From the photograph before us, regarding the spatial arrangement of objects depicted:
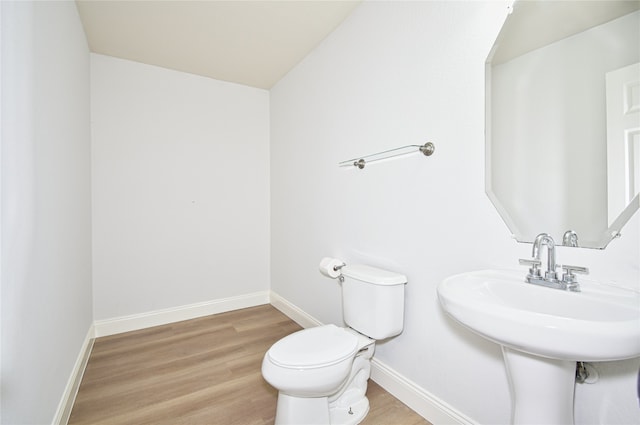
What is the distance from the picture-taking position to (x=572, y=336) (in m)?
0.71

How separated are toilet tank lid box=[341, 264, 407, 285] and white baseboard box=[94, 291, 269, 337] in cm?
169

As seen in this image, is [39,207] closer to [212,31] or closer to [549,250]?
[212,31]

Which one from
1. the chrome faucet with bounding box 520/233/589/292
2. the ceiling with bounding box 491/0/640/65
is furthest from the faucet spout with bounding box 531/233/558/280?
the ceiling with bounding box 491/0/640/65

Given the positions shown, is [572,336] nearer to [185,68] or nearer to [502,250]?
[502,250]

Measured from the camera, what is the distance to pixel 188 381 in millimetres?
1834

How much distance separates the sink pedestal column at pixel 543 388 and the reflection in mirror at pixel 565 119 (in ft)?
1.35

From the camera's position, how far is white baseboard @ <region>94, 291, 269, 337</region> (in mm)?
2480

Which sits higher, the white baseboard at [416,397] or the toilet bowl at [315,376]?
the toilet bowl at [315,376]

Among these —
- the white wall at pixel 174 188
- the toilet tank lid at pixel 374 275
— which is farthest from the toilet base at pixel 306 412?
the white wall at pixel 174 188

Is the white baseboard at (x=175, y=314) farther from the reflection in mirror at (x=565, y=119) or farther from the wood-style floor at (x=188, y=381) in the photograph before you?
the reflection in mirror at (x=565, y=119)

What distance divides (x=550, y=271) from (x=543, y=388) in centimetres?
36

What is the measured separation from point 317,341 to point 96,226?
2108 millimetres

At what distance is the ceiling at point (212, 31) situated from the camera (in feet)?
6.10

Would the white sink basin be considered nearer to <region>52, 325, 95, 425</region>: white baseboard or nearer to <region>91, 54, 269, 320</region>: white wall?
<region>52, 325, 95, 425</region>: white baseboard
